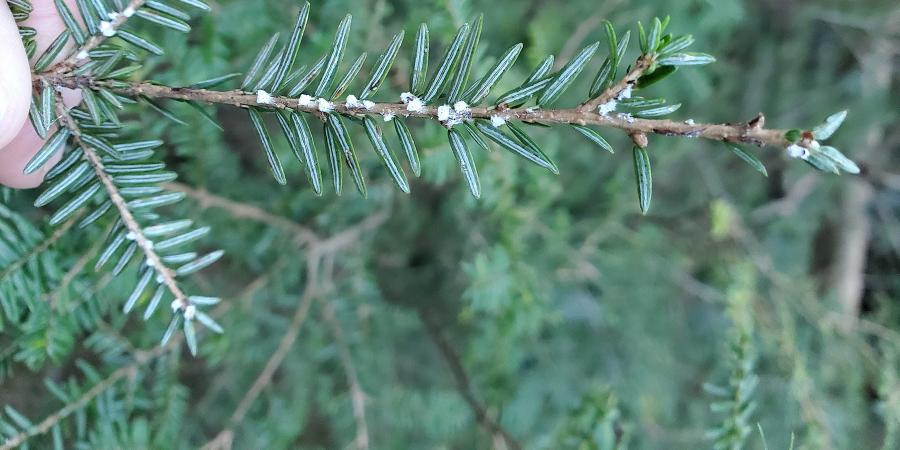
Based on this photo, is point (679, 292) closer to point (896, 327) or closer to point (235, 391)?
point (896, 327)

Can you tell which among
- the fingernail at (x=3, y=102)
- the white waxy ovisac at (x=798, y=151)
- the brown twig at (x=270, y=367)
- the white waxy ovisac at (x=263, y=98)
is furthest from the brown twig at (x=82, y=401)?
the white waxy ovisac at (x=798, y=151)

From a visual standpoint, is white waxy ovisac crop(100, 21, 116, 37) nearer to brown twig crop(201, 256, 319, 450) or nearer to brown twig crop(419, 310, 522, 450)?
brown twig crop(201, 256, 319, 450)

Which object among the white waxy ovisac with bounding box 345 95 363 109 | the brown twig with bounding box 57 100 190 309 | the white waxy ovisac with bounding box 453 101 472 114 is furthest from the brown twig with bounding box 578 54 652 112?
the brown twig with bounding box 57 100 190 309

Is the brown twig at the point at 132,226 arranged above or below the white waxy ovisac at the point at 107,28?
below

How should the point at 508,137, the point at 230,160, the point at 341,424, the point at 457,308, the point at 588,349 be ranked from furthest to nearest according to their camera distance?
1. the point at 588,349
2. the point at 457,308
3. the point at 341,424
4. the point at 230,160
5. the point at 508,137

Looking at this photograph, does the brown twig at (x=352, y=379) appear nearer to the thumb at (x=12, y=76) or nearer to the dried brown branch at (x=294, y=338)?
the dried brown branch at (x=294, y=338)

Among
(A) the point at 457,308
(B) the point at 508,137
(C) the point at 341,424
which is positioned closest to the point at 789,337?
(A) the point at 457,308
